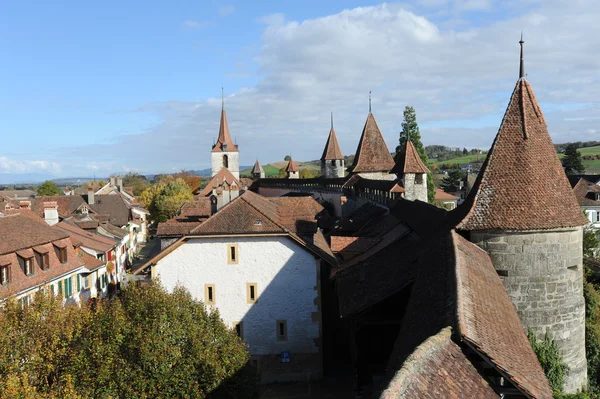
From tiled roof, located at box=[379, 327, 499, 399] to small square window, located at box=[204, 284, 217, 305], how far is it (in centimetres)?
1615

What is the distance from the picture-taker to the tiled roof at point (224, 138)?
4267 inches

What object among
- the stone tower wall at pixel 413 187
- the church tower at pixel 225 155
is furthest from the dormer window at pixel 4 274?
the church tower at pixel 225 155

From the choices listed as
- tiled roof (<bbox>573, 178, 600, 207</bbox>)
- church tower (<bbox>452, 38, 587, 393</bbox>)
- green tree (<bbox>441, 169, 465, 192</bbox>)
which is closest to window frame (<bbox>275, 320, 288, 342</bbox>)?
church tower (<bbox>452, 38, 587, 393</bbox>)

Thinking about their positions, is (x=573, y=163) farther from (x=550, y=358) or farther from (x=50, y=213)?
(x=550, y=358)

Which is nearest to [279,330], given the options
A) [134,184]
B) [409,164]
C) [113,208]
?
[409,164]

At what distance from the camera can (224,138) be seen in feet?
358

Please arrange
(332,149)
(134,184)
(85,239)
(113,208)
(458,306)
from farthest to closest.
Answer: (134,184) < (332,149) < (113,208) < (85,239) < (458,306)

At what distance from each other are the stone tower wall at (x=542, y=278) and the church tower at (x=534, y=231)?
24 millimetres

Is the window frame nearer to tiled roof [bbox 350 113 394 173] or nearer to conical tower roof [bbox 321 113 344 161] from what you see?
→ tiled roof [bbox 350 113 394 173]

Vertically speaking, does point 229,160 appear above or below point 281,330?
above

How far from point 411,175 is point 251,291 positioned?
16.7 m

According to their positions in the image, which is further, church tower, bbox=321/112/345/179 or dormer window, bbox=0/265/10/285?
church tower, bbox=321/112/345/179

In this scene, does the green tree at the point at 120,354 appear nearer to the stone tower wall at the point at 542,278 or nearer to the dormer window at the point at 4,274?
the stone tower wall at the point at 542,278

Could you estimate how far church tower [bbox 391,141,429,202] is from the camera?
35438 mm
